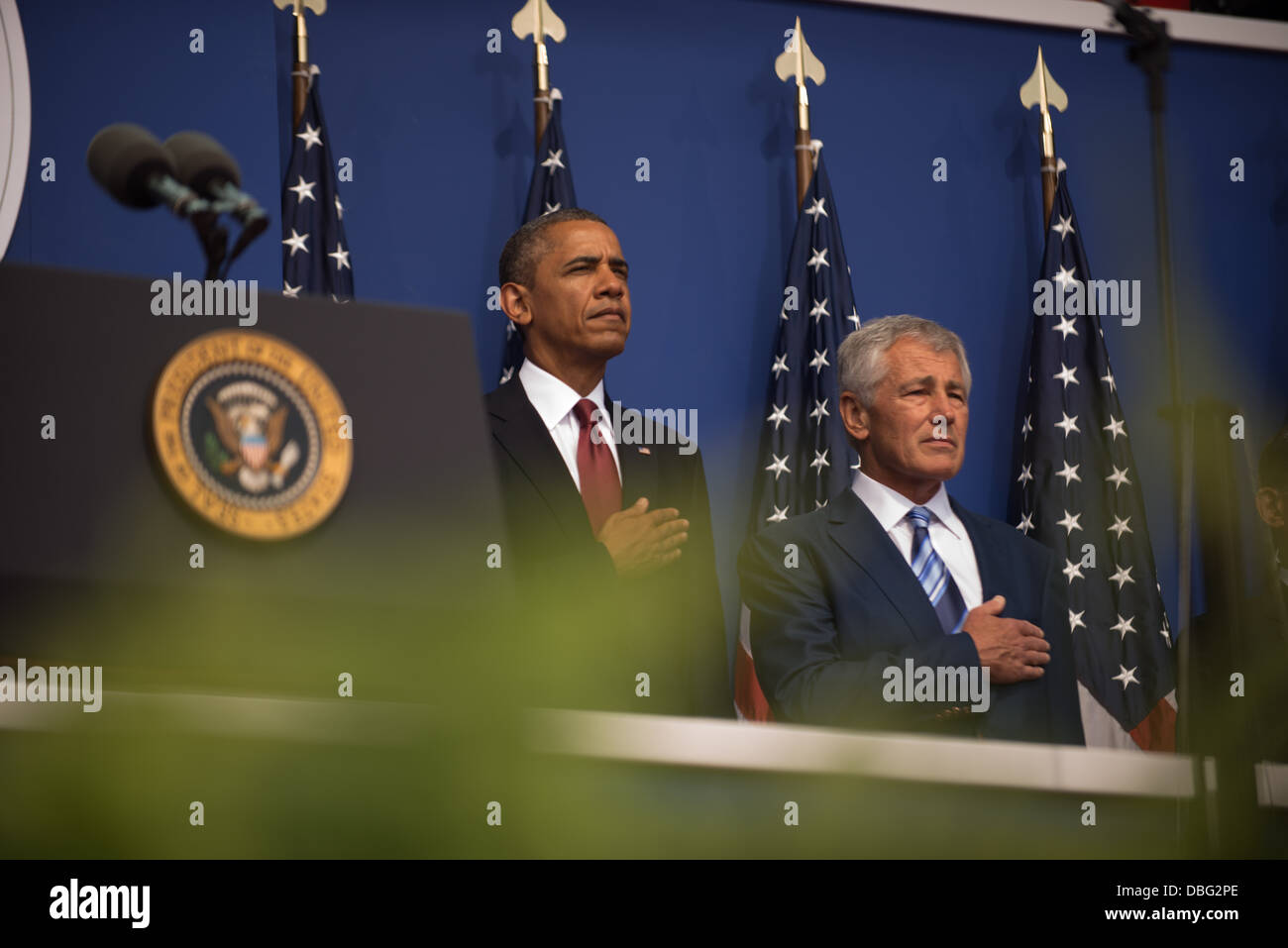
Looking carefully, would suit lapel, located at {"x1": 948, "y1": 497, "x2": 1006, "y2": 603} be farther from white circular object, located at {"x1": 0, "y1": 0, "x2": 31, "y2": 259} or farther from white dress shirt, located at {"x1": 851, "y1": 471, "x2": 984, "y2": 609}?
white circular object, located at {"x1": 0, "y1": 0, "x2": 31, "y2": 259}

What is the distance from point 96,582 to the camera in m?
1.10

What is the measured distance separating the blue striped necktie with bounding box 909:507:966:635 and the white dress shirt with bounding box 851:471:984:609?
0.01m

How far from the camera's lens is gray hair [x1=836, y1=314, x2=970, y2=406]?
3344mm

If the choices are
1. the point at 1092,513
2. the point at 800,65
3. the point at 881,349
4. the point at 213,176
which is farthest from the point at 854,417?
the point at 800,65

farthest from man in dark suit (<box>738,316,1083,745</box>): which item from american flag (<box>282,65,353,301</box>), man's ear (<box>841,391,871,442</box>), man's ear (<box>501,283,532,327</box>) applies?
american flag (<box>282,65,353,301</box>)

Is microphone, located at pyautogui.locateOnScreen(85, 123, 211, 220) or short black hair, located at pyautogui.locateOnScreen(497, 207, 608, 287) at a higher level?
short black hair, located at pyautogui.locateOnScreen(497, 207, 608, 287)

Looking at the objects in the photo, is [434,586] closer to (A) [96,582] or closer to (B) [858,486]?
(A) [96,582]

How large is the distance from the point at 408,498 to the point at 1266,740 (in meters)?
0.96

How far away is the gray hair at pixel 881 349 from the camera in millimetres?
3344

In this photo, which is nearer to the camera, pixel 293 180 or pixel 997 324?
pixel 293 180

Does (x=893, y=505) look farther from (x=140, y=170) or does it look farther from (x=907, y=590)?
(x=140, y=170)

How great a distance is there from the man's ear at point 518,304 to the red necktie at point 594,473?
0.27 m

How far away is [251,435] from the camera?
47.8 inches
